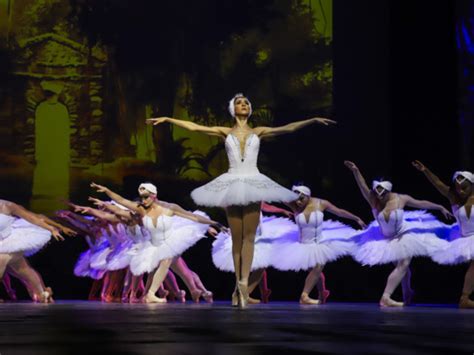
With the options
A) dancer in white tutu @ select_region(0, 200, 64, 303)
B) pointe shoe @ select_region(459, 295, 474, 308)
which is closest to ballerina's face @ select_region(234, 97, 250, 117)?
pointe shoe @ select_region(459, 295, 474, 308)

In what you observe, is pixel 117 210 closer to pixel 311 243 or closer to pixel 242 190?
pixel 311 243

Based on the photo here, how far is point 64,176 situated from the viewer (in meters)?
11.3

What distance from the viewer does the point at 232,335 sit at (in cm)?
419

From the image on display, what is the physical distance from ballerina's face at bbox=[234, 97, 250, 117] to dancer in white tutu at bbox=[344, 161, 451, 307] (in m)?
1.59

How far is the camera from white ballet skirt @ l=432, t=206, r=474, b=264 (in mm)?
8227

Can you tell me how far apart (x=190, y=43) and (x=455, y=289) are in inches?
162

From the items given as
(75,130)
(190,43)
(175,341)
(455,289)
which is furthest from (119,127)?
(175,341)

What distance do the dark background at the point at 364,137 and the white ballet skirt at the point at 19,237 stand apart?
186 centimetres

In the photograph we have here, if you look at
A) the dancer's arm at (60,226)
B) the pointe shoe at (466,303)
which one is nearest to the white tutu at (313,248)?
the pointe shoe at (466,303)

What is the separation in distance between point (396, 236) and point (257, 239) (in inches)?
58.4

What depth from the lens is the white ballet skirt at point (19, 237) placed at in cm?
932

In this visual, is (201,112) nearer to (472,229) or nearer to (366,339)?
(472,229)

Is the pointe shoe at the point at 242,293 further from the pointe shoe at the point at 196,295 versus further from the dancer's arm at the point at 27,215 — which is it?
the pointe shoe at the point at 196,295

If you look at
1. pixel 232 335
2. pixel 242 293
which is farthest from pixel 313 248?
pixel 232 335
